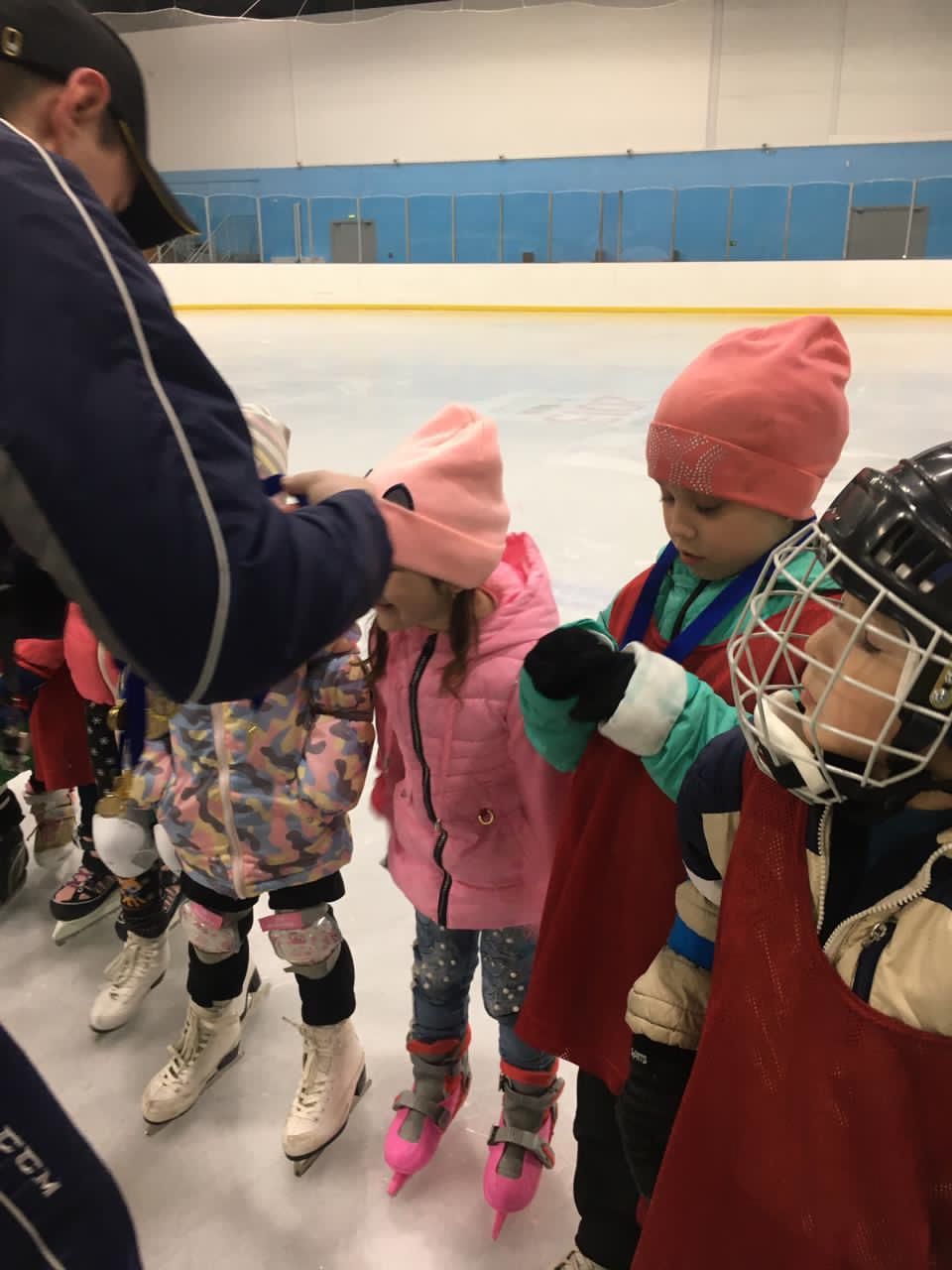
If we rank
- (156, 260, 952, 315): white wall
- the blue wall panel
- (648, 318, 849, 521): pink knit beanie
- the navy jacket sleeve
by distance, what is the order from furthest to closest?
1. the blue wall panel
2. (156, 260, 952, 315): white wall
3. (648, 318, 849, 521): pink knit beanie
4. the navy jacket sleeve

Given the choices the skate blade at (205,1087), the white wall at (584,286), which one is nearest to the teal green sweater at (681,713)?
the skate blade at (205,1087)

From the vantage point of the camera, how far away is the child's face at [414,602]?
1075 mm

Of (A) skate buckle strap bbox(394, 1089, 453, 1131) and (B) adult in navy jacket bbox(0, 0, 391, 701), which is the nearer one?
(B) adult in navy jacket bbox(0, 0, 391, 701)

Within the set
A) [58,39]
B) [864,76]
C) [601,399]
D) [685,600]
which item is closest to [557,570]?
[685,600]

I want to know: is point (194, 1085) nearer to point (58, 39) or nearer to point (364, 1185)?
point (364, 1185)

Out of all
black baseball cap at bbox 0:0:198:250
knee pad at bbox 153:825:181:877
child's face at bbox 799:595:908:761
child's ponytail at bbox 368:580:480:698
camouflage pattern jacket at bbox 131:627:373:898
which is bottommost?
knee pad at bbox 153:825:181:877

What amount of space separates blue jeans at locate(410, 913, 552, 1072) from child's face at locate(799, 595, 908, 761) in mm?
708

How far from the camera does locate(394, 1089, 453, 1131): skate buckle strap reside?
51.7 inches

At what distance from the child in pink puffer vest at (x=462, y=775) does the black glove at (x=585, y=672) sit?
0.21 m

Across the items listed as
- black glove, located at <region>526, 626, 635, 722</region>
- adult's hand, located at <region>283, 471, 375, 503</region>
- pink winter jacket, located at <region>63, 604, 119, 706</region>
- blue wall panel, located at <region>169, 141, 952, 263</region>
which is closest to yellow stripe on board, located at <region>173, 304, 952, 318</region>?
blue wall panel, located at <region>169, 141, 952, 263</region>

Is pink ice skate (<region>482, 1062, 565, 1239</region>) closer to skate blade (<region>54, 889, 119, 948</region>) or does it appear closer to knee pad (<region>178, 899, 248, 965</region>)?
knee pad (<region>178, 899, 248, 965</region>)

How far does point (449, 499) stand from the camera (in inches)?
42.4

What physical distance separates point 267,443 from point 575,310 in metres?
10.6

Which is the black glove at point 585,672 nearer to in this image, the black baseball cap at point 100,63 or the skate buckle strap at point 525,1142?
the black baseball cap at point 100,63
